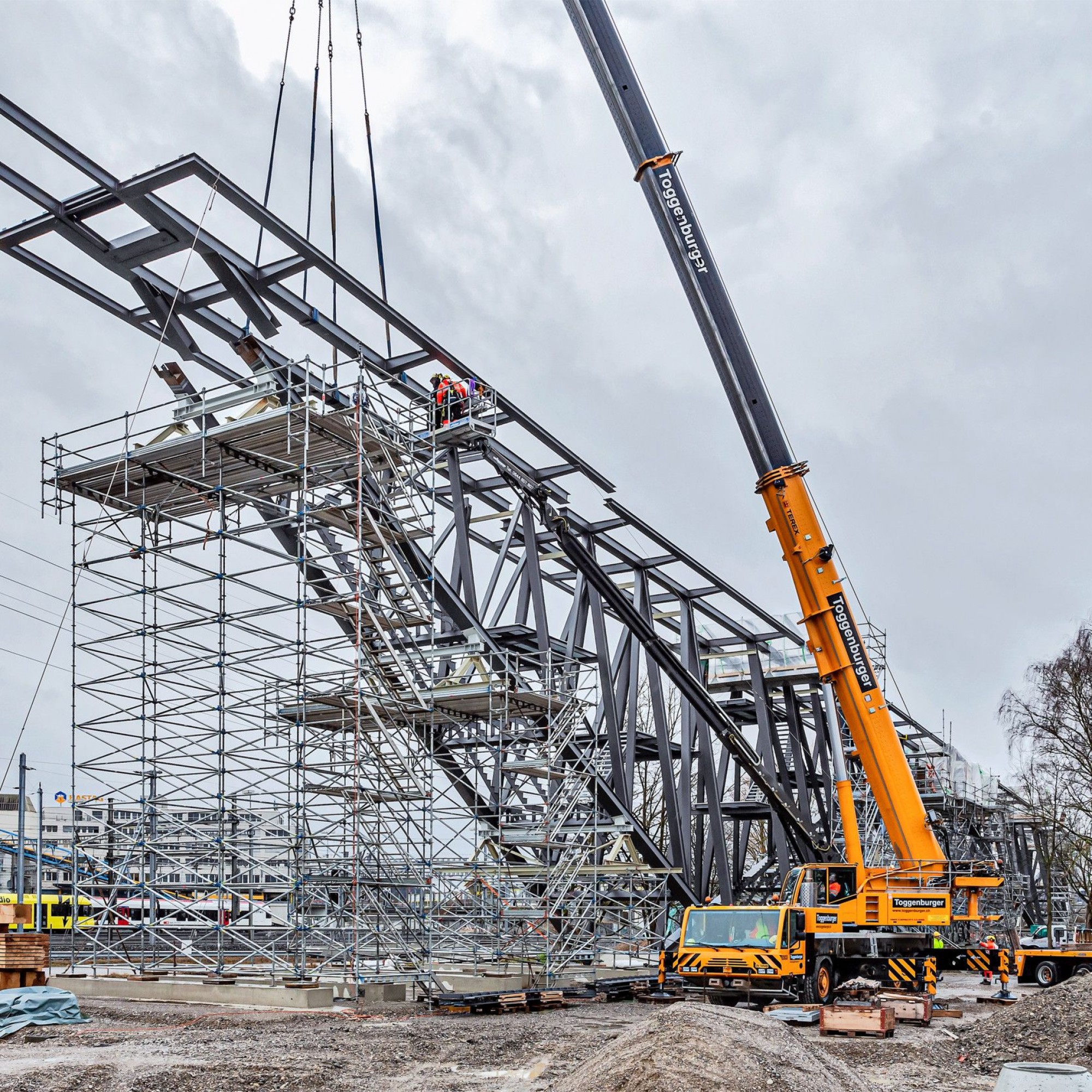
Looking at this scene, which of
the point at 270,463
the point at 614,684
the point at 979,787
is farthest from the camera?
the point at 979,787

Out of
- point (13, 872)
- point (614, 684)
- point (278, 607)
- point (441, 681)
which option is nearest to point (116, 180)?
point (278, 607)

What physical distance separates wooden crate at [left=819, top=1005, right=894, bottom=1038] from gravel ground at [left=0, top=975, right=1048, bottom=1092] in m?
0.24

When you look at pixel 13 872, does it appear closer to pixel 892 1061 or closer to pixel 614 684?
pixel 614 684

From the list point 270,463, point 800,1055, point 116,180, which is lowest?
point 800,1055

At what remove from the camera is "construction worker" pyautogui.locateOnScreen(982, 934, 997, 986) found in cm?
2233

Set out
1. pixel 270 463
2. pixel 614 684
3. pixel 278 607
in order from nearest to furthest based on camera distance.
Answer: pixel 278 607 → pixel 270 463 → pixel 614 684

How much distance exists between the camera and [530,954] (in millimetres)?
24219

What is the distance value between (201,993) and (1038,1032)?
11.9 metres

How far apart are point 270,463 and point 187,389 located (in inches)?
79.7

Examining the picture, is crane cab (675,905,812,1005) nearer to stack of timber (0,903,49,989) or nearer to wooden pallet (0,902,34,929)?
stack of timber (0,903,49,989)

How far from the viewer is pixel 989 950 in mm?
22312

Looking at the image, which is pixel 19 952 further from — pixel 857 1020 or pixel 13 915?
pixel 857 1020

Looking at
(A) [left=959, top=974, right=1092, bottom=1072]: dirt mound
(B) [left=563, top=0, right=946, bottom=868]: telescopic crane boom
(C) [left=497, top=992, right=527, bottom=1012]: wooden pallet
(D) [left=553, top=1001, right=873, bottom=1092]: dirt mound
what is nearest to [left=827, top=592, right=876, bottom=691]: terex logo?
(B) [left=563, top=0, right=946, bottom=868]: telescopic crane boom

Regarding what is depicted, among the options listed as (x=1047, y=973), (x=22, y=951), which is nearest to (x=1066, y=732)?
(x=1047, y=973)
